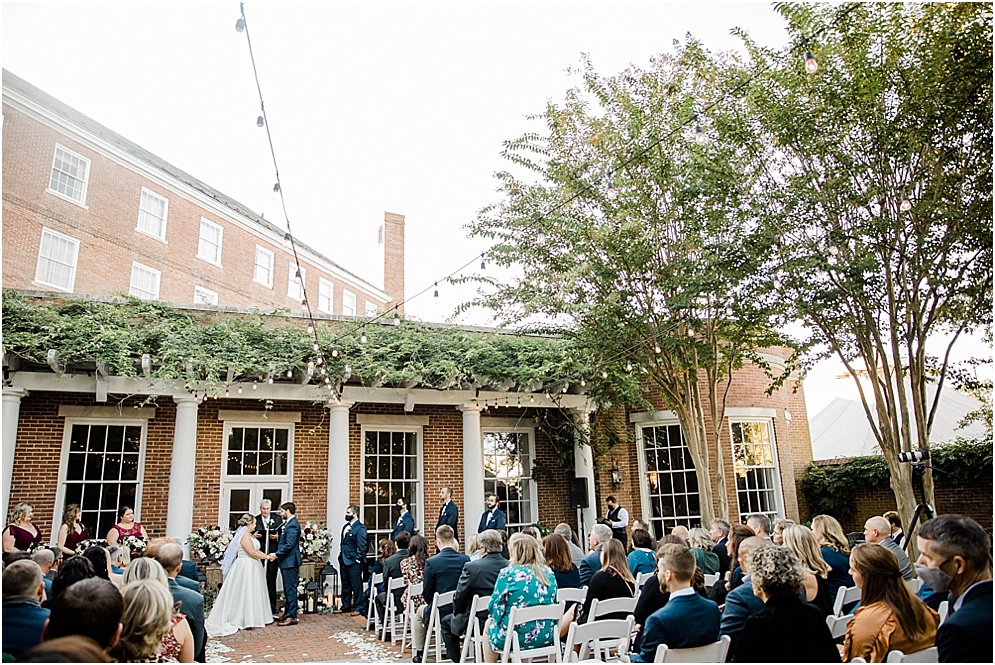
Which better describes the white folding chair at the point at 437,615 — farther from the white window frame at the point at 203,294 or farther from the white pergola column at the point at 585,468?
the white window frame at the point at 203,294

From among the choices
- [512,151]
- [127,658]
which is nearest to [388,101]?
[512,151]

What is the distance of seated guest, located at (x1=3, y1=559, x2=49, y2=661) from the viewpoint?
Result: 3252 mm

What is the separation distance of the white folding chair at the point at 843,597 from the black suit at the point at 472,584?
8.18 ft

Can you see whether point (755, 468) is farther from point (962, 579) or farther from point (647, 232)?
point (962, 579)

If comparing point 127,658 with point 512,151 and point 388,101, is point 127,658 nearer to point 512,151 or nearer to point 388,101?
point 388,101

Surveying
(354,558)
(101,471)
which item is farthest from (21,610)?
(101,471)

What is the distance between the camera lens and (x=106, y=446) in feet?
35.6

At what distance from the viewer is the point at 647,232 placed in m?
9.87

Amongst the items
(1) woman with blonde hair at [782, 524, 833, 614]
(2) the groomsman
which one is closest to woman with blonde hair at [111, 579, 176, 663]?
(1) woman with blonde hair at [782, 524, 833, 614]

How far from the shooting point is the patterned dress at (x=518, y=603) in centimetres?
481

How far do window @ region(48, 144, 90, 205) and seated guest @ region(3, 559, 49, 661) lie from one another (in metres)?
18.1

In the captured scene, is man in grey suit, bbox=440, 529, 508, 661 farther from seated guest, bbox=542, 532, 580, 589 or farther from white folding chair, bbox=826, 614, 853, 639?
white folding chair, bbox=826, 614, 853, 639

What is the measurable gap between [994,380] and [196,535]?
11.3m

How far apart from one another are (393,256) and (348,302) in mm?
2846
